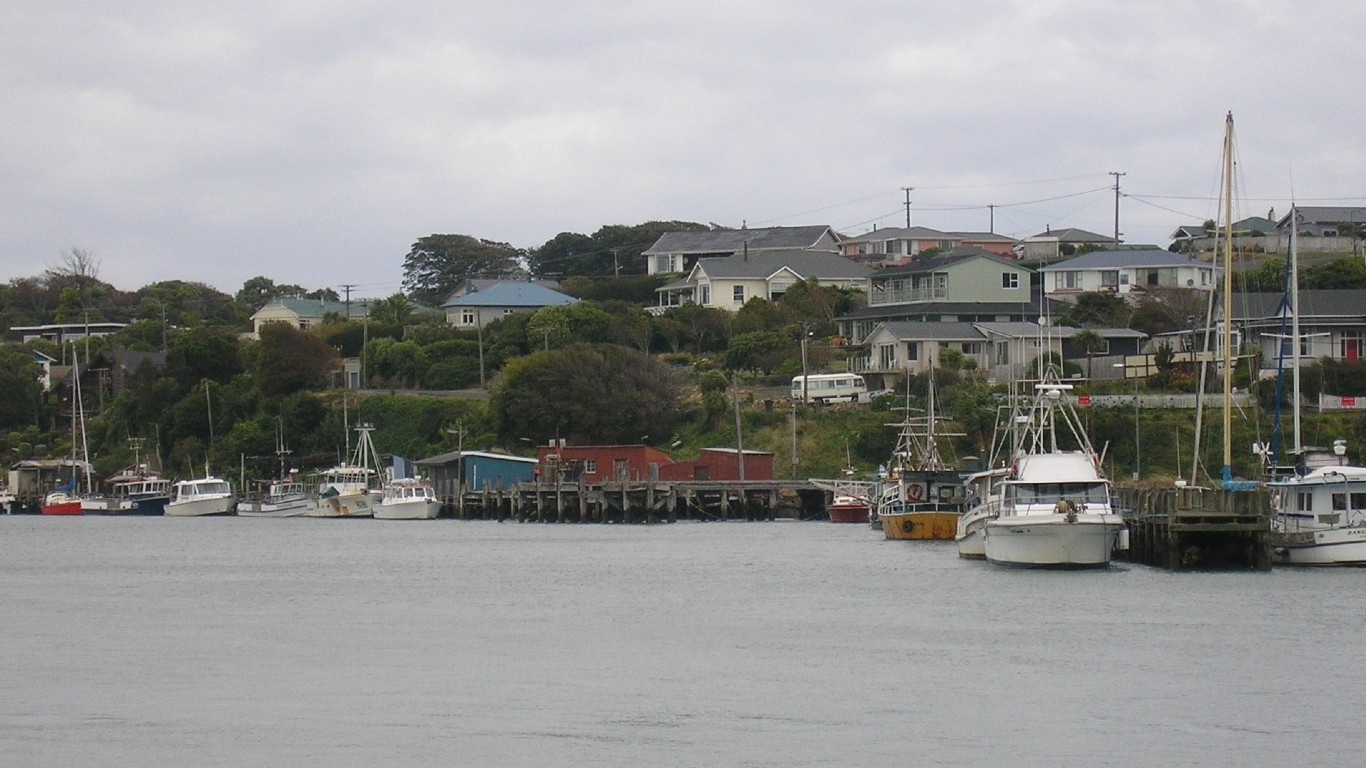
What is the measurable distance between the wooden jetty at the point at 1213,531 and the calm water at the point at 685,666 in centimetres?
85

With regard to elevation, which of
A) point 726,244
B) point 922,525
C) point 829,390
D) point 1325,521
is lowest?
point 922,525

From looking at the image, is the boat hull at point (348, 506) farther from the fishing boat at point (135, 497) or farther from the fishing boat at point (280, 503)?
the fishing boat at point (135, 497)

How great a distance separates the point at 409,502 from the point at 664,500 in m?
14.9

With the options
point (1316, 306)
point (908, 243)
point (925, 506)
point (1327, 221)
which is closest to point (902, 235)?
point (908, 243)

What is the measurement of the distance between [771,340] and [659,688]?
242 feet

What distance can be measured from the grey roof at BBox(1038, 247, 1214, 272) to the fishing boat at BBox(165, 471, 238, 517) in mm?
51467

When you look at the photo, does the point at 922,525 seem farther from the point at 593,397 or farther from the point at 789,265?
the point at 789,265

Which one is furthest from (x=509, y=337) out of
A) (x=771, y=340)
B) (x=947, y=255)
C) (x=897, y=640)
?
(x=897, y=640)

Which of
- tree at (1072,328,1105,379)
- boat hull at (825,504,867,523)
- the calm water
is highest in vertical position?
tree at (1072,328,1105,379)

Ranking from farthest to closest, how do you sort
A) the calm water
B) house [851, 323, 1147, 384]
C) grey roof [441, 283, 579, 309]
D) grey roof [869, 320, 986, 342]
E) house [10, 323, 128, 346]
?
1. house [10, 323, 128, 346]
2. grey roof [441, 283, 579, 309]
3. grey roof [869, 320, 986, 342]
4. house [851, 323, 1147, 384]
5. the calm water

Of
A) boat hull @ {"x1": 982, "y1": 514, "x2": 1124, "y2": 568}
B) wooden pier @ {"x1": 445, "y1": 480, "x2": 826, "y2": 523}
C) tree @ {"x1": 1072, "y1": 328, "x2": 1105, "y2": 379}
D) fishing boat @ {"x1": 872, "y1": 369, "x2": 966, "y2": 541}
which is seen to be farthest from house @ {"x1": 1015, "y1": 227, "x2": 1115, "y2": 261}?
boat hull @ {"x1": 982, "y1": 514, "x2": 1124, "y2": 568}

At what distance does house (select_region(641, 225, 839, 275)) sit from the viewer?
14075 cm

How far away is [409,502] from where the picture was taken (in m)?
89.0

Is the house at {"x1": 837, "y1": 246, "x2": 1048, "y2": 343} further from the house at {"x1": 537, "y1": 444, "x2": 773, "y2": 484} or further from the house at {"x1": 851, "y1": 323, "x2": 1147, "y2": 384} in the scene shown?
the house at {"x1": 537, "y1": 444, "x2": 773, "y2": 484}
